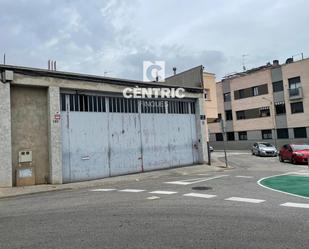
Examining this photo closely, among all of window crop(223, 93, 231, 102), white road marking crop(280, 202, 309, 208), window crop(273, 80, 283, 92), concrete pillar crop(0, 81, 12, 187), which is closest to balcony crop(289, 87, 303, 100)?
window crop(273, 80, 283, 92)

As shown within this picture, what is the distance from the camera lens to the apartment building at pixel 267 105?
40125mm

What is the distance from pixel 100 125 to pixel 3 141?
4.91m

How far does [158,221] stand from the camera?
22.7 feet

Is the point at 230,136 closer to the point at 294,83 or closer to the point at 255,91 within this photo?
the point at 255,91

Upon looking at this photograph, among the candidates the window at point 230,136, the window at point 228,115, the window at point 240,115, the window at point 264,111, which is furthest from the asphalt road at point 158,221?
the window at point 228,115

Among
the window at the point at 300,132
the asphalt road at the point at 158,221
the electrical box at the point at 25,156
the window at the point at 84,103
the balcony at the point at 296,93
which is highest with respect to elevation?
the balcony at the point at 296,93

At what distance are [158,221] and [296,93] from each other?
3834 centimetres

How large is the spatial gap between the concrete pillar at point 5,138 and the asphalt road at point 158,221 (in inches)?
139

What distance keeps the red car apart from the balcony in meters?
16.7

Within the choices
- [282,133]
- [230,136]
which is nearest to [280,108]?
[282,133]

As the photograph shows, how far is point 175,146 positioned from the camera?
20.3m

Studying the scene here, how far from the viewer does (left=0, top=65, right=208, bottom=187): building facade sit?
14.1 meters

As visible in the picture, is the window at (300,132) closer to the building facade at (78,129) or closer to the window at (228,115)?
the window at (228,115)

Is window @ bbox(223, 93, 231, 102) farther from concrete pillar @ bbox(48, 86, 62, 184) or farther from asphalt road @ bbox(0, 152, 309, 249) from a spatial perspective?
asphalt road @ bbox(0, 152, 309, 249)
